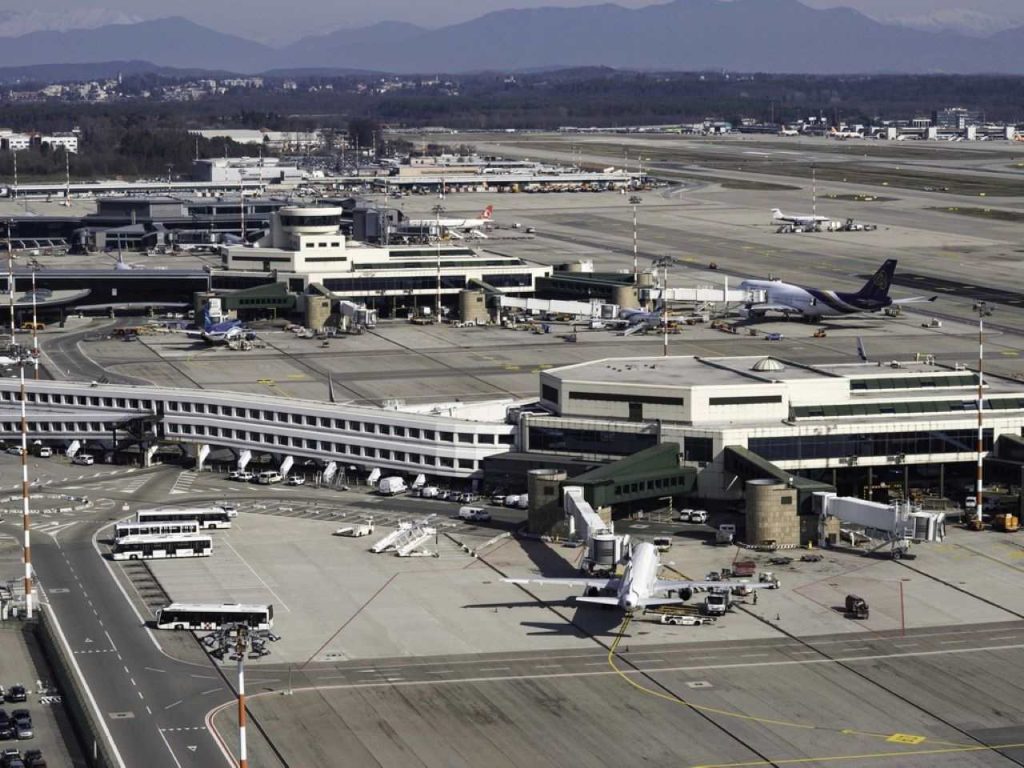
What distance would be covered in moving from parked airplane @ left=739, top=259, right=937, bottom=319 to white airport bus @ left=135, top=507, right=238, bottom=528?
3151 inches

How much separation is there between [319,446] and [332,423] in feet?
4.74

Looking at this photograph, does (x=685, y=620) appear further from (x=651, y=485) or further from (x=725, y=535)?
(x=651, y=485)

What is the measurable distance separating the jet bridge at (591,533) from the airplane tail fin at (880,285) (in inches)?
2992

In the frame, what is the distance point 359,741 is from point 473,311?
4204 inches

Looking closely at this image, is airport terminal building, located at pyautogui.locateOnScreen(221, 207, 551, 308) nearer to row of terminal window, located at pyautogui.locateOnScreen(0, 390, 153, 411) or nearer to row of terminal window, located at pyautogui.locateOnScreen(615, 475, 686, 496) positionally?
row of terminal window, located at pyautogui.locateOnScreen(0, 390, 153, 411)

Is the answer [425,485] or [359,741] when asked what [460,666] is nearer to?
[359,741]

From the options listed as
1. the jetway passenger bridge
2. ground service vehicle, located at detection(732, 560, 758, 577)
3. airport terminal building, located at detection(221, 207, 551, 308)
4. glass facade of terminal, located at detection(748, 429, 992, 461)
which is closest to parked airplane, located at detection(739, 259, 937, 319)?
airport terminal building, located at detection(221, 207, 551, 308)

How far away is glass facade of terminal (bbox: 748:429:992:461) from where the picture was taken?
92062 millimetres

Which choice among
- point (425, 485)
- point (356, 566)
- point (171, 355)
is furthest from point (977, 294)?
point (356, 566)

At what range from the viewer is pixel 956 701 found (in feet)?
208

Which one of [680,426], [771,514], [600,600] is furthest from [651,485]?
[600,600]

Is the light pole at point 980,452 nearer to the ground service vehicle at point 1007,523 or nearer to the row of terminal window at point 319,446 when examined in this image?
the ground service vehicle at point 1007,523

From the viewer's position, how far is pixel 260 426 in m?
104

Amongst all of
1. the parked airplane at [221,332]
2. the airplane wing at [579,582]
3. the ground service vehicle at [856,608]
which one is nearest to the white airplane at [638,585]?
the airplane wing at [579,582]
